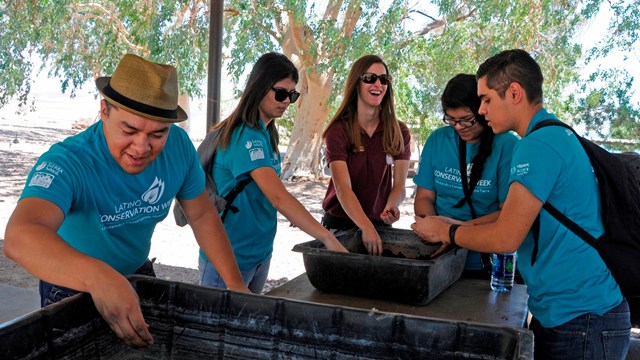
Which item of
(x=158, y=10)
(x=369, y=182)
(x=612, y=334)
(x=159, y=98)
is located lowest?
(x=612, y=334)

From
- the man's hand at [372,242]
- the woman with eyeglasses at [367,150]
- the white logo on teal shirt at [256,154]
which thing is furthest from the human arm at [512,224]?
the woman with eyeglasses at [367,150]

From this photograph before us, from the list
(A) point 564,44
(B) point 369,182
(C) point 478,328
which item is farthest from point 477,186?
(A) point 564,44

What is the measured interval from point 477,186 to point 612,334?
886 mm

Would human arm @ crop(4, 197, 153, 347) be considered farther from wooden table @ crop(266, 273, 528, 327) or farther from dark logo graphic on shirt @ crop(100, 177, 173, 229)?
wooden table @ crop(266, 273, 528, 327)

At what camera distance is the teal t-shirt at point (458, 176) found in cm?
251

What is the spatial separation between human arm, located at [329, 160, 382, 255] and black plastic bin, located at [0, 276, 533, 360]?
1.17 metres

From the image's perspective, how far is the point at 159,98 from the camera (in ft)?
5.25

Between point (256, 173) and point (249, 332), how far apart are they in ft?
3.20

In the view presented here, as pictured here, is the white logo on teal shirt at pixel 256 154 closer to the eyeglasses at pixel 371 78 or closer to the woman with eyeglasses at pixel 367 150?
the woman with eyeglasses at pixel 367 150

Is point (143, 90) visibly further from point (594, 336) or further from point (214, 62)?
point (214, 62)

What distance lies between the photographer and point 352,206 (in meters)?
2.87

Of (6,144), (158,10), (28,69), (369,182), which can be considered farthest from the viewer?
(6,144)

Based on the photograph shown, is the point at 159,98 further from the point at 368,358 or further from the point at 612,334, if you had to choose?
the point at 612,334

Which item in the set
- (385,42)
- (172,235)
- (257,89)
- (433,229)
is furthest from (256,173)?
(385,42)
